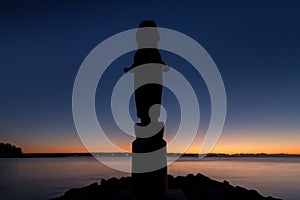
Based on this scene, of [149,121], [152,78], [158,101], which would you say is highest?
[152,78]

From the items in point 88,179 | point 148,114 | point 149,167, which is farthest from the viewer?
point 88,179

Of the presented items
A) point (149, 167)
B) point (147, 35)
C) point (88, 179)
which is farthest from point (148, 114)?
point (88, 179)

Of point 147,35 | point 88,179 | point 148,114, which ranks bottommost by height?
point 88,179

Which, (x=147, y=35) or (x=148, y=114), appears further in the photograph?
(x=147, y=35)

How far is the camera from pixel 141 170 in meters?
7.12

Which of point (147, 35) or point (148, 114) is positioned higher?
point (147, 35)

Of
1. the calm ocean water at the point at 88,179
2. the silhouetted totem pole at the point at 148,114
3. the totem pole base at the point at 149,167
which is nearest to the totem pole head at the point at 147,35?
the silhouetted totem pole at the point at 148,114

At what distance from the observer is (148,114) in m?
7.42

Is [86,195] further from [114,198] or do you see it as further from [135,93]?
[135,93]

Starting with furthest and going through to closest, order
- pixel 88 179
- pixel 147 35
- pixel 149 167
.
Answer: pixel 88 179 → pixel 147 35 → pixel 149 167

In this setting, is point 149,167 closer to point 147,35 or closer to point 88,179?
point 147,35

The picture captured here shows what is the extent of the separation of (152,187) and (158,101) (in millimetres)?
1921

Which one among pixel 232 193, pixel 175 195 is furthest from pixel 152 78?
pixel 232 193

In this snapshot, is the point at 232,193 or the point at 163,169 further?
the point at 232,193
